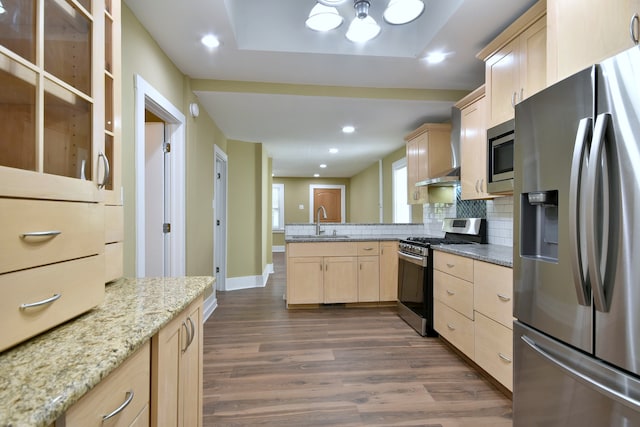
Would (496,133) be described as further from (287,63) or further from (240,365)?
(240,365)

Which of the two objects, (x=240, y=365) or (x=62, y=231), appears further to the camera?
(x=240, y=365)

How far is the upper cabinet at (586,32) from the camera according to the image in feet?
3.58

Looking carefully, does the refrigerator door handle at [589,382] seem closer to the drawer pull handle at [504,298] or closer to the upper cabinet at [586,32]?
the drawer pull handle at [504,298]

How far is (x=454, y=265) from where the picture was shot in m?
2.40

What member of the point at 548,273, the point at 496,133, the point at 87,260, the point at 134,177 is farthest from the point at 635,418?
the point at 134,177

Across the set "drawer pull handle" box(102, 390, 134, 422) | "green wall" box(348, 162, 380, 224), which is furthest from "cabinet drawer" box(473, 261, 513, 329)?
"green wall" box(348, 162, 380, 224)

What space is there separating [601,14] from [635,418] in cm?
145

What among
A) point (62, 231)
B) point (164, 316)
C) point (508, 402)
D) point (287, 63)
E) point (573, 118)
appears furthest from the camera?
point (287, 63)

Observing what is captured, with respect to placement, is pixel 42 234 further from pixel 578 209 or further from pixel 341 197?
pixel 341 197

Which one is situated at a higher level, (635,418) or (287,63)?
(287,63)

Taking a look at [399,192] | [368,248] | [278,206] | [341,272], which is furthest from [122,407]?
[278,206]

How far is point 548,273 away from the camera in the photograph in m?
1.17

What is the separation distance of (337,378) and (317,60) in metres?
2.54

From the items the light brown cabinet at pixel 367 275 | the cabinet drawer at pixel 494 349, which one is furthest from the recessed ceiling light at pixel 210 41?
the cabinet drawer at pixel 494 349
